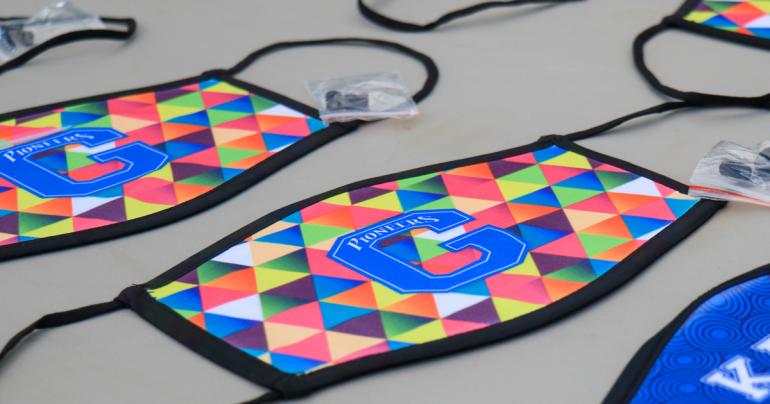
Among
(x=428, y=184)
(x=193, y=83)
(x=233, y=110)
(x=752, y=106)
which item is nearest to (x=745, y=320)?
(x=428, y=184)

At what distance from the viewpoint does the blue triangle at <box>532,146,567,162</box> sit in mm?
1242

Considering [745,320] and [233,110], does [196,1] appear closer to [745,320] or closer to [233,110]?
[233,110]

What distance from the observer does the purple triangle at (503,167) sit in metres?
1.21

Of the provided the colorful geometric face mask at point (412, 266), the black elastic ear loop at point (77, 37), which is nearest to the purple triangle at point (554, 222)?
the colorful geometric face mask at point (412, 266)

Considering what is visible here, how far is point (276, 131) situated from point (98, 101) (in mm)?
281

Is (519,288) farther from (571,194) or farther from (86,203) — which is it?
(86,203)

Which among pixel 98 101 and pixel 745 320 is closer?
pixel 745 320

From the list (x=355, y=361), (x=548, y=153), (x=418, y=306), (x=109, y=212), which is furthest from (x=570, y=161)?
(x=109, y=212)

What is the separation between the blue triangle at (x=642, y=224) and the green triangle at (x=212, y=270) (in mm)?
429

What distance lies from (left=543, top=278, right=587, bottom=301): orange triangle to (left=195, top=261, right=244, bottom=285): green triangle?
0.32 m

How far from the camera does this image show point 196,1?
1.80m

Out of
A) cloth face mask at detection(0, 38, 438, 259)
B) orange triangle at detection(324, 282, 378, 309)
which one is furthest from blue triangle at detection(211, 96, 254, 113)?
orange triangle at detection(324, 282, 378, 309)

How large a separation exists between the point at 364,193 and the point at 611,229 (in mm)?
292

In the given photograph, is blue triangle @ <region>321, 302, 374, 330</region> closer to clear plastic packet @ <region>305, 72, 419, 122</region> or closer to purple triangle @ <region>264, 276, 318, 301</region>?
purple triangle @ <region>264, 276, 318, 301</region>
